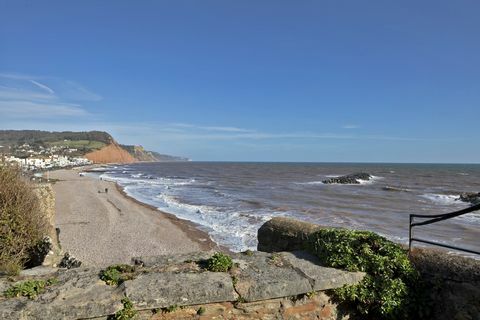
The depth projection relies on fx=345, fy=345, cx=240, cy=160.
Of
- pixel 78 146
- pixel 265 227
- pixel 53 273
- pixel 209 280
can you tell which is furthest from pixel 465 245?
pixel 78 146

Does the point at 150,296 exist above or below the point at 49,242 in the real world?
above

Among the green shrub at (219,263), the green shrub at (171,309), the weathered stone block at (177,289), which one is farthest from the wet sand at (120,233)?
the green shrub at (171,309)

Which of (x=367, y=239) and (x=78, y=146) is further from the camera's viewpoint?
(x=78, y=146)

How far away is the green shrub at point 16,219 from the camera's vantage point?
5531 millimetres

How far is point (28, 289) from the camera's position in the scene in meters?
3.20

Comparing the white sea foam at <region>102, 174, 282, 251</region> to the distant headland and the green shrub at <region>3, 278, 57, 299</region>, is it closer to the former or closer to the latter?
the green shrub at <region>3, 278, 57, 299</region>

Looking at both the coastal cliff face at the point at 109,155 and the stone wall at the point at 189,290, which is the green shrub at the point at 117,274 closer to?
the stone wall at the point at 189,290

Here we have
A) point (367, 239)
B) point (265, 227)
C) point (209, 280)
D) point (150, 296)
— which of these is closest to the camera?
point (150, 296)

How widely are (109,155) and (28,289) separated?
6822 inches

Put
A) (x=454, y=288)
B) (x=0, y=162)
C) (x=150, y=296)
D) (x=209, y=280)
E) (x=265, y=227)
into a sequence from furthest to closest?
(x=0, y=162)
(x=265, y=227)
(x=454, y=288)
(x=209, y=280)
(x=150, y=296)

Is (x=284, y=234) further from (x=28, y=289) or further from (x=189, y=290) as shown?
(x=28, y=289)

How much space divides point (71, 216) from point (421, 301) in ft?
72.2

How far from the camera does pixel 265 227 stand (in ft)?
19.4

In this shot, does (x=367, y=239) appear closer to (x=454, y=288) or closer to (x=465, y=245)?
(x=454, y=288)
